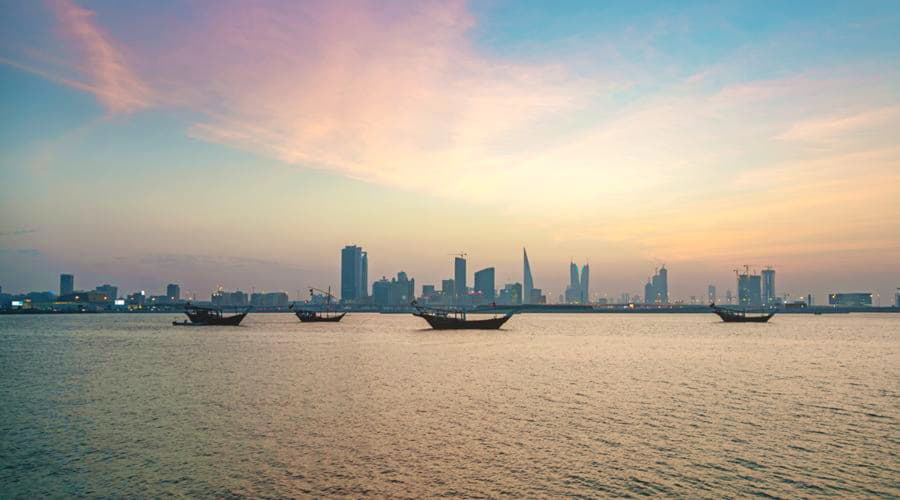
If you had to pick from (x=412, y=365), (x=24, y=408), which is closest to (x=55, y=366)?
(x=24, y=408)

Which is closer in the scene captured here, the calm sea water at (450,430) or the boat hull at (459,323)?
the calm sea water at (450,430)

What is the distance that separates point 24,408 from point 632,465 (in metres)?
42.5

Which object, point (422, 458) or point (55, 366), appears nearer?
point (422, 458)

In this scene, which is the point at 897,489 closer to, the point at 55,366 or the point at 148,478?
the point at 148,478

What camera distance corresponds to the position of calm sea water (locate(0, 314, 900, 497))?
1055 inches

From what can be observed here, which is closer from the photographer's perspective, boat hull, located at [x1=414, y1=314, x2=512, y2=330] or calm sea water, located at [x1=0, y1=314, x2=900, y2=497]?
calm sea water, located at [x1=0, y1=314, x2=900, y2=497]

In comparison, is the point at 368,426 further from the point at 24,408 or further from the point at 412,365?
the point at 412,365

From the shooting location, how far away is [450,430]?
37.1 metres

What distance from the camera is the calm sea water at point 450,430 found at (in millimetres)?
26788

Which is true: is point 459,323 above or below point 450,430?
above

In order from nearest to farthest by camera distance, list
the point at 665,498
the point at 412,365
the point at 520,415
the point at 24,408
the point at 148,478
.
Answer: the point at 665,498, the point at 148,478, the point at 520,415, the point at 24,408, the point at 412,365

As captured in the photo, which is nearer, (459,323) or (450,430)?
(450,430)

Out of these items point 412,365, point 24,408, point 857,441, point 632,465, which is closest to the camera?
point 632,465

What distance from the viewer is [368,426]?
38250 millimetres
